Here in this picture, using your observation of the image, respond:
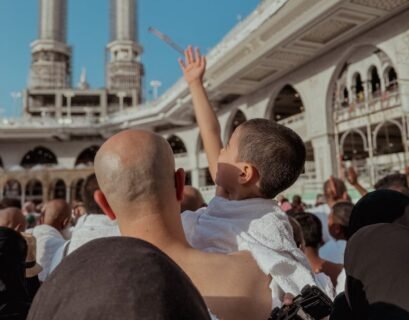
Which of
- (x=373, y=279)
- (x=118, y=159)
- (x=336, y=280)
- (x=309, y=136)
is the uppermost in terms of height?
(x=309, y=136)

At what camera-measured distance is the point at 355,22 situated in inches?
583

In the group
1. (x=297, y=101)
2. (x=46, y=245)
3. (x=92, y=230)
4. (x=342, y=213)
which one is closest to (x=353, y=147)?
(x=297, y=101)

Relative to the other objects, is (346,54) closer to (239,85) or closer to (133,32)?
(239,85)

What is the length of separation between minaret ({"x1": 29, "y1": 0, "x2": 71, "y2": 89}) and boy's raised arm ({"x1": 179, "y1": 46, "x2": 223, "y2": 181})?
56.8 meters

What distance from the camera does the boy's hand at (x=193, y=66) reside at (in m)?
2.60

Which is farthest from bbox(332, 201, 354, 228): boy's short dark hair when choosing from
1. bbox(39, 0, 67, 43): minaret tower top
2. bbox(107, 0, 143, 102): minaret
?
bbox(39, 0, 67, 43): minaret tower top

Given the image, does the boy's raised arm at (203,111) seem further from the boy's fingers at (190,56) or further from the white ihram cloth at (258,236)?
the white ihram cloth at (258,236)

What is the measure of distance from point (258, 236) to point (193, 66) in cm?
150

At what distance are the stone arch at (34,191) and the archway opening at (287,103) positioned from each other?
22.4 m

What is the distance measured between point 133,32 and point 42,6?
12464 millimetres

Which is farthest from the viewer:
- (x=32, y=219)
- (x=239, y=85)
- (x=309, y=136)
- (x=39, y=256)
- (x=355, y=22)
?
(x=239, y=85)

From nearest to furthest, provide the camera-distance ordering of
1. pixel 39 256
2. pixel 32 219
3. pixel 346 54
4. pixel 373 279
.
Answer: pixel 373 279 → pixel 39 256 → pixel 32 219 → pixel 346 54

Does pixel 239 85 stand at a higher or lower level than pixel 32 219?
higher

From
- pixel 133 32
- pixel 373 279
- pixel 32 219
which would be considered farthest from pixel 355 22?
pixel 133 32
